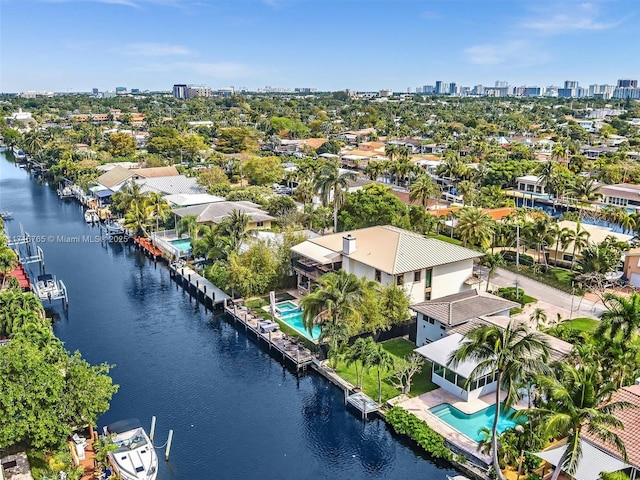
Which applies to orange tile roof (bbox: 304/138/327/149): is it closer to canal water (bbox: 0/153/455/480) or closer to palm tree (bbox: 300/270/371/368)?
canal water (bbox: 0/153/455/480)

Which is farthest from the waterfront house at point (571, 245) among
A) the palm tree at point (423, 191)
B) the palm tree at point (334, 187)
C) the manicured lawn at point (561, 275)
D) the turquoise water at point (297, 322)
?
the turquoise water at point (297, 322)

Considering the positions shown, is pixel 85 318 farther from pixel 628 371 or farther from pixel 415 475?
pixel 628 371

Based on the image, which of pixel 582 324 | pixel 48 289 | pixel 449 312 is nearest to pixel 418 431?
pixel 449 312

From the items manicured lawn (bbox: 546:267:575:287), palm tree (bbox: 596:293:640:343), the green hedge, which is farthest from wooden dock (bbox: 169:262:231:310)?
manicured lawn (bbox: 546:267:575:287)

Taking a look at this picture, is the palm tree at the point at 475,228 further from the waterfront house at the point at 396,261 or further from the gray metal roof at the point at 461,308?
the gray metal roof at the point at 461,308

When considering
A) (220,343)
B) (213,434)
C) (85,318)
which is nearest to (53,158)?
(85,318)

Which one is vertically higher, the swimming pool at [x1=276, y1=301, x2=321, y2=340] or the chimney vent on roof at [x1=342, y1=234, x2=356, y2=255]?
the chimney vent on roof at [x1=342, y1=234, x2=356, y2=255]
